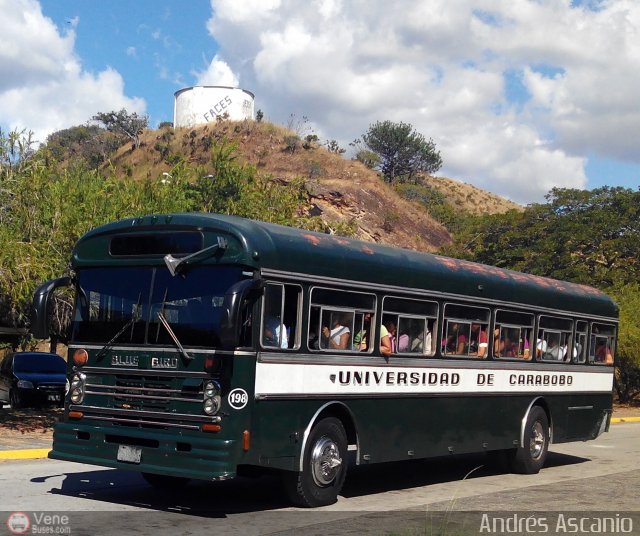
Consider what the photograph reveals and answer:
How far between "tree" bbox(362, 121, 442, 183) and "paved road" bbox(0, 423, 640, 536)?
7497 centimetres

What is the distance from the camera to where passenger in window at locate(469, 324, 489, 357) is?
13122mm

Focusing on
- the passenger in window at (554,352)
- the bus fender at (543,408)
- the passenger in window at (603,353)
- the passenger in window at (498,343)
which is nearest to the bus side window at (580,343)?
the passenger in window at (554,352)

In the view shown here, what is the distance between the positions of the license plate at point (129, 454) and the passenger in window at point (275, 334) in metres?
1.64

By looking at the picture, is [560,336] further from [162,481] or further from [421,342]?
[162,481]

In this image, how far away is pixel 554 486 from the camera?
43.0 ft

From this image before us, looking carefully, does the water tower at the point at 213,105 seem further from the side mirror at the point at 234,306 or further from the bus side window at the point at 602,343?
the side mirror at the point at 234,306

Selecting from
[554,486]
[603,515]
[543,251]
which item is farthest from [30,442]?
[543,251]

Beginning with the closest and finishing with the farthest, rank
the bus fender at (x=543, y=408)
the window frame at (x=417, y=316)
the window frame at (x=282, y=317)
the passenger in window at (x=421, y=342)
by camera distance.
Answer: the window frame at (x=282, y=317) → the window frame at (x=417, y=316) → the passenger in window at (x=421, y=342) → the bus fender at (x=543, y=408)

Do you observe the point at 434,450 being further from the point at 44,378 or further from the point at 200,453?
the point at 44,378

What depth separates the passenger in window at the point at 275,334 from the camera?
9.70 metres

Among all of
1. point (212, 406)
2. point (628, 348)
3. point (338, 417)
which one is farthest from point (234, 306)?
Result: point (628, 348)

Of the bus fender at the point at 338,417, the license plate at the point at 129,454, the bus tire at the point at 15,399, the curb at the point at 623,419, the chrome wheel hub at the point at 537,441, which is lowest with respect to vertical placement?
the curb at the point at 623,419

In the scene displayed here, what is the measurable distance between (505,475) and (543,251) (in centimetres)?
3398

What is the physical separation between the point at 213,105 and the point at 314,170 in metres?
15.0
